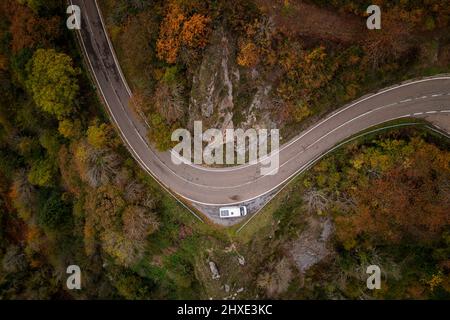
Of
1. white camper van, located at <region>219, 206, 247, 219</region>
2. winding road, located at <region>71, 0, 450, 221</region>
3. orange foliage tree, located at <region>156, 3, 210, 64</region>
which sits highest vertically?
orange foliage tree, located at <region>156, 3, 210, 64</region>

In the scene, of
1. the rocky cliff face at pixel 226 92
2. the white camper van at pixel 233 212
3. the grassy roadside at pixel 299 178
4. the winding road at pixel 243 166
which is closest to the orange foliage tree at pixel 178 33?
the rocky cliff face at pixel 226 92

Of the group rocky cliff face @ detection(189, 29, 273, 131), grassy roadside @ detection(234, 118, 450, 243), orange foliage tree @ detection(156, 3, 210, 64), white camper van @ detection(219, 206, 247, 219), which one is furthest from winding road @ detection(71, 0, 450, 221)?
orange foliage tree @ detection(156, 3, 210, 64)

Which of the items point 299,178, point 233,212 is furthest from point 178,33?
point 299,178

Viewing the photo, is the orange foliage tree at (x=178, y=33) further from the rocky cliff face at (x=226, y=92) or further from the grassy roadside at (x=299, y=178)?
the grassy roadside at (x=299, y=178)

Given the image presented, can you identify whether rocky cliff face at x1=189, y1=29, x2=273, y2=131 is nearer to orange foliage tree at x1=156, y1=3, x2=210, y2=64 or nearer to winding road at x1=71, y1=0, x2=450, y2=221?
orange foliage tree at x1=156, y1=3, x2=210, y2=64
